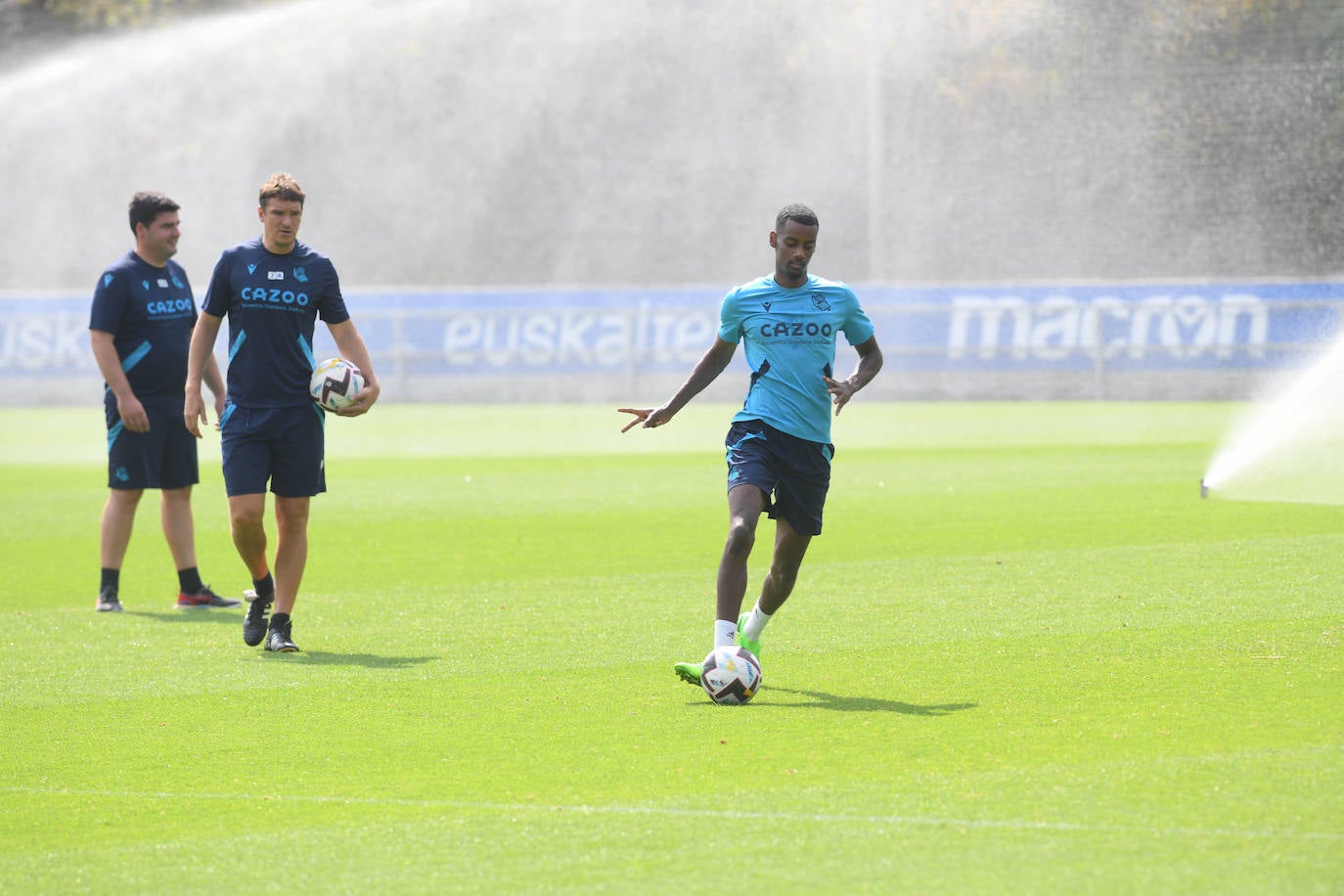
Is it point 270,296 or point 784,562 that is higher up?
point 270,296

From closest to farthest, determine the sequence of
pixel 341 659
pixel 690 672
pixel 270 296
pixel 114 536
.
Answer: pixel 690 672 → pixel 341 659 → pixel 270 296 → pixel 114 536

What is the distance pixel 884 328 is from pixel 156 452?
19.0 m

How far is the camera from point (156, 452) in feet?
33.1

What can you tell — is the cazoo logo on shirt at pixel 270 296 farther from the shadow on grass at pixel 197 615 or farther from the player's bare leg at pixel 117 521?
the player's bare leg at pixel 117 521

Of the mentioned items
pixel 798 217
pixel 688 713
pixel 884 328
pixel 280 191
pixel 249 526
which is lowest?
pixel 688 713

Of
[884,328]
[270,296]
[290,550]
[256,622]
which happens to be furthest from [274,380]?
[884,328]

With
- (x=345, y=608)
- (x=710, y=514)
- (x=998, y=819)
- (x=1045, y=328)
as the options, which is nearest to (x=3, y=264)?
(x=1045, y=328)

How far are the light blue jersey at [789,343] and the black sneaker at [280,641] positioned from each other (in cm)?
238

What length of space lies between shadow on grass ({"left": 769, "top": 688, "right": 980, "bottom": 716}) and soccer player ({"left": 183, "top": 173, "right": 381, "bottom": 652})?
2618 mm

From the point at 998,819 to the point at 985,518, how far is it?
797cm

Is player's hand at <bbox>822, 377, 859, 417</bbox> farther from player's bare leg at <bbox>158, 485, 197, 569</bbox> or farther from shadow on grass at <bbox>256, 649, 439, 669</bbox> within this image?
player's bare leg at <bbox>158, 485, 197, 569</bbox>

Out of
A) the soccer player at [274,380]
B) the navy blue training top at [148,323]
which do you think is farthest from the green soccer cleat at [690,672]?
the navy blue training top at [148,323]

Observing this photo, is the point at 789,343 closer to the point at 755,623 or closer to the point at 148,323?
the point at 755,623

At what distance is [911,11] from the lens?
30.4m
